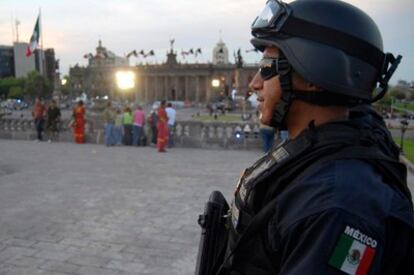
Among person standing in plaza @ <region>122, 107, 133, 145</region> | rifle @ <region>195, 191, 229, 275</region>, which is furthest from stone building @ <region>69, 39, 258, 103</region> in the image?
rifle @ <region>195, 191, 229, 275</region>

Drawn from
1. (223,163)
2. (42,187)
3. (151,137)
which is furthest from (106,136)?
(42,187)

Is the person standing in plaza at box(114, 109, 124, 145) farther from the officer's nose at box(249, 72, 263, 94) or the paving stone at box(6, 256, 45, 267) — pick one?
the officer's nose at box(249, 72, 263, 94)

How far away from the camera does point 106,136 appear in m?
17.1

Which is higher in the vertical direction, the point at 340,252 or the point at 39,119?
the point at 340,252

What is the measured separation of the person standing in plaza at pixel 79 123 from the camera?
703 inches

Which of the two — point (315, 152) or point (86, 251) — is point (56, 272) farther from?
point (315, 152)

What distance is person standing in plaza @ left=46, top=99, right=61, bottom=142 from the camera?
18.7 m

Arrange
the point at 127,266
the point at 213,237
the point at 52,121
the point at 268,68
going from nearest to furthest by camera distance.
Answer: the point at 268,68 → the point at 213,237 → the point at 127,266 → the point at 52,121

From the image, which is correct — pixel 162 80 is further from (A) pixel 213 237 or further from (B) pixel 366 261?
(B) pixel 366 261

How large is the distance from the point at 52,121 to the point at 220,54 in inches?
4411

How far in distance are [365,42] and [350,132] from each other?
345 mm

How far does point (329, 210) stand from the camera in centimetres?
118

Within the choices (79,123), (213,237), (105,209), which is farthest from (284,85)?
(79,123)

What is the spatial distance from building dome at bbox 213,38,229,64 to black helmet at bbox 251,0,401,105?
410 ft
